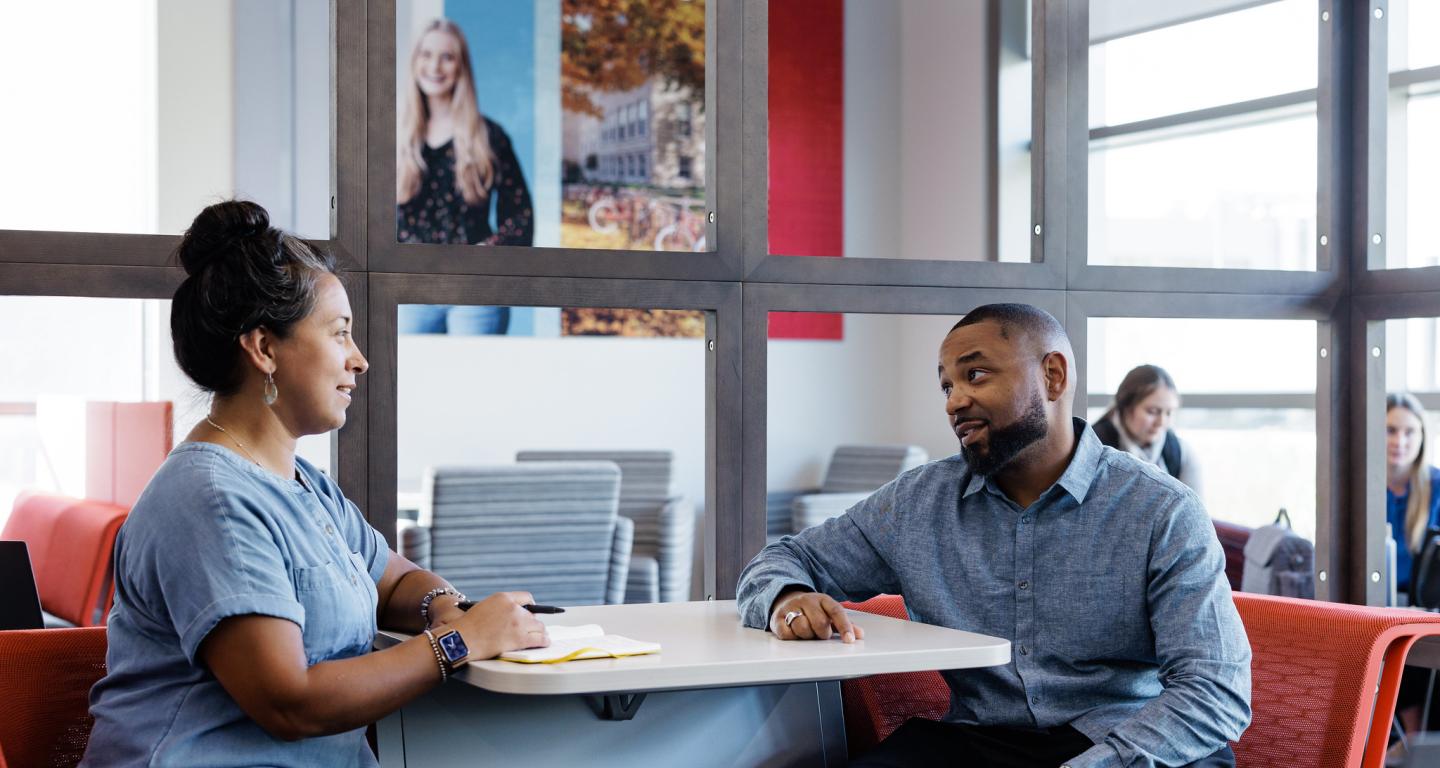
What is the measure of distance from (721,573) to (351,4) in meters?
1.28

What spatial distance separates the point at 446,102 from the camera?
6.00m

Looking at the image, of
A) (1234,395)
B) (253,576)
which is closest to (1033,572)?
(253,576)

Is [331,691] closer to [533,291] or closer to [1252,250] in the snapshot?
[533,291]

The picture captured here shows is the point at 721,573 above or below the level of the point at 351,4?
below

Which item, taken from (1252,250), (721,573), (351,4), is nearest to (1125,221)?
(1252,250)

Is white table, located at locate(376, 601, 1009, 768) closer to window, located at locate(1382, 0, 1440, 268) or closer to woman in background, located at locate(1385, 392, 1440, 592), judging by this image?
woman in background, located at locate(1385, 392, 1440, 592)

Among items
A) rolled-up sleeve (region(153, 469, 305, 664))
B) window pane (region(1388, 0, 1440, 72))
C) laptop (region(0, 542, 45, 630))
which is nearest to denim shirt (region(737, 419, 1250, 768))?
rolled-up sleeve (region(153, 469, 305, 664))

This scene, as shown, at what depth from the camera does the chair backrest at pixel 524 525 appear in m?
4.25

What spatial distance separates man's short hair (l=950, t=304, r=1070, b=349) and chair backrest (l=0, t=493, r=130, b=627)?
2.04 meters

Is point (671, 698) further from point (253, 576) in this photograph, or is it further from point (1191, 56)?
point (1191, 56)

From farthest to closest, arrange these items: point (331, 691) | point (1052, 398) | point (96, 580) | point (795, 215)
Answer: point (795, 215)
point (96, 580)
point (1052, 398)
point (331, 691)

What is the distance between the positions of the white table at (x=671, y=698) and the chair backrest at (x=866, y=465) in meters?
3.77

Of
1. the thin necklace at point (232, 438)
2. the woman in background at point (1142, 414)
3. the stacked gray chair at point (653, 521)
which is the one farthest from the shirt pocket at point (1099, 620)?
the stacked gray chair at point (653, 521)

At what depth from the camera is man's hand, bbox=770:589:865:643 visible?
194 centimetres
